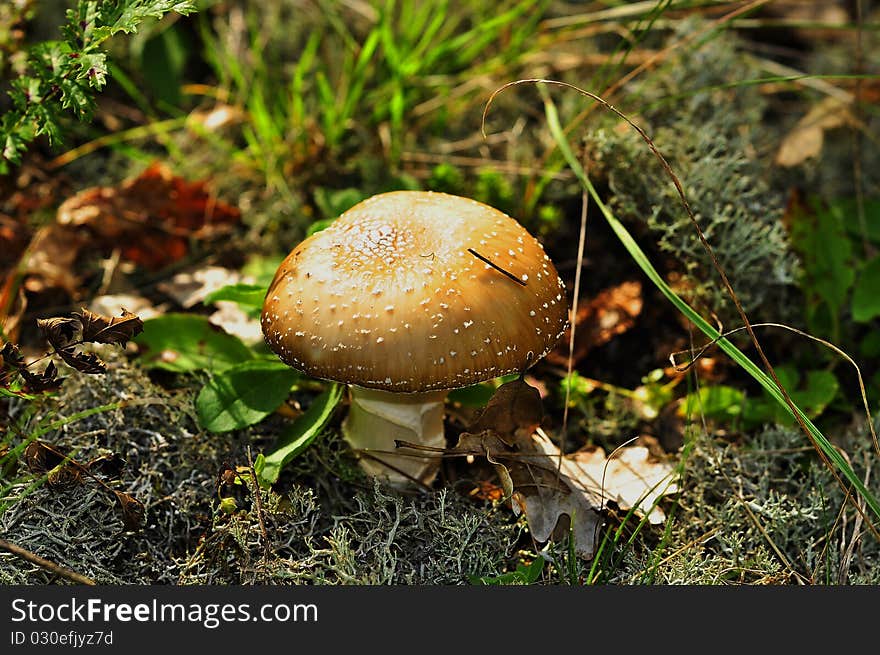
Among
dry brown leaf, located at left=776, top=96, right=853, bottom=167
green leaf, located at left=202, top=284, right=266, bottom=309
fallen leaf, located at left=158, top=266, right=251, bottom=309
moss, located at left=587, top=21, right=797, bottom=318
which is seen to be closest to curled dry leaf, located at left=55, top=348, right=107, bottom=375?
green leaf, located at left=202, top=284, right=266, bottom=309

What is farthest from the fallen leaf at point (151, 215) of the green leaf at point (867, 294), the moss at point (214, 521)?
the green leaf at point (867, 294)

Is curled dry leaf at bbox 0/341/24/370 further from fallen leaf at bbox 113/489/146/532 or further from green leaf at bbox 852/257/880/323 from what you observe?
green leaf at bbox 852/257/880/323

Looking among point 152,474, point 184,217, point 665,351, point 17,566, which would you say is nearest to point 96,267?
point 184,217

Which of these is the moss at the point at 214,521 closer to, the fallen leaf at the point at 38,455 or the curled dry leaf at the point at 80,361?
the fallen leaf at the point at 38,455

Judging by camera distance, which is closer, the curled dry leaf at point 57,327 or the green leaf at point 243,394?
the curled dry leaf at point 57,327

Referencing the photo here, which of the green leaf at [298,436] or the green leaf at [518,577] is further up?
the green leaf at [298,436]

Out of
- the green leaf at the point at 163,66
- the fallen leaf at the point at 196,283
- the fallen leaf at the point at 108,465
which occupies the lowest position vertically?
the fallen leaf at the point at 108,465
